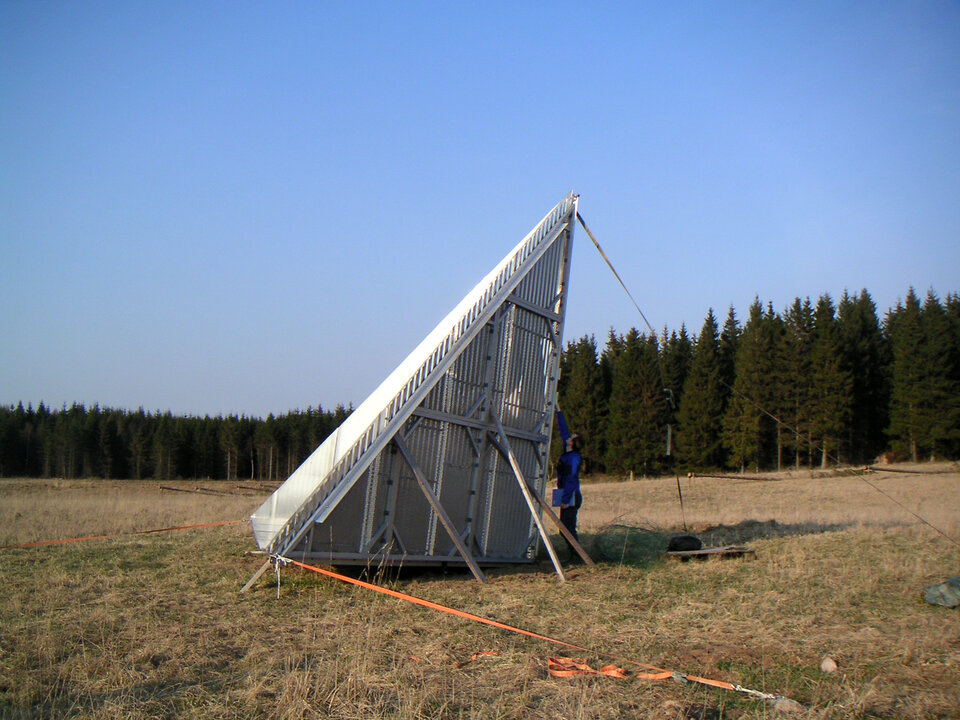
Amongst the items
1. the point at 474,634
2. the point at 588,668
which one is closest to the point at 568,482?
the point at 474,634

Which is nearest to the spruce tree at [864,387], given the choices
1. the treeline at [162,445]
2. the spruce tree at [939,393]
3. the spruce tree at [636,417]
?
the spruce tree at [939,393]

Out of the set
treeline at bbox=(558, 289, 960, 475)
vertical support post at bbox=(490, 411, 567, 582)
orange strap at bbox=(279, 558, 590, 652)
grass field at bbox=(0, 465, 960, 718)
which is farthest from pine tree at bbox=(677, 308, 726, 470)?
orange strap at bbox=(279, 558, 590, 652)

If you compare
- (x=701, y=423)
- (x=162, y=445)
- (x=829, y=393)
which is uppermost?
(x=829, y=393)

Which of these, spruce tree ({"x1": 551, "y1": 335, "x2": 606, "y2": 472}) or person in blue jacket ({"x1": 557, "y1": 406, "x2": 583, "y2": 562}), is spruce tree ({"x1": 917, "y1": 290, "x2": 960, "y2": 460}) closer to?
spruce tree ({"x1": 551, "y1": 335, "x2": 606, "y2": 472})

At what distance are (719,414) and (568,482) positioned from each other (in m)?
47.7

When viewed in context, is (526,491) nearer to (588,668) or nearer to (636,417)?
(588,668)

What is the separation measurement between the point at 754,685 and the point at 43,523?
16692 mm

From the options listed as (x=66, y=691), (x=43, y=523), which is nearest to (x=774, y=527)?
(x=66, y=691)

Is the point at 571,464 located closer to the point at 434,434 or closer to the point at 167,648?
the point at 434,434

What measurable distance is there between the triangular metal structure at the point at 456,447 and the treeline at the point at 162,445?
5905cm

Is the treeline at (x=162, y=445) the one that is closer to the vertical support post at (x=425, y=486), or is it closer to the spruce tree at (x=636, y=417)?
the spruce tree at (x=636, y=417)

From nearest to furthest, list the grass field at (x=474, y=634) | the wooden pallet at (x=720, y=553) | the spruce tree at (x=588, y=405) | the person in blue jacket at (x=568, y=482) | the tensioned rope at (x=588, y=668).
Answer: the grass field at (x=474, y=634) < the tensioned rope at (x=588, y=668) < the wooden pallet at (x=720, y=553) < the person in blue jacket at (x=568, y=482) < the spruce tree at (x=588, y=405)

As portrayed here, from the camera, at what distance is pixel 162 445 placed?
70.4 meters

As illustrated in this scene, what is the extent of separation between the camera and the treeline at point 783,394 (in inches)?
2044
